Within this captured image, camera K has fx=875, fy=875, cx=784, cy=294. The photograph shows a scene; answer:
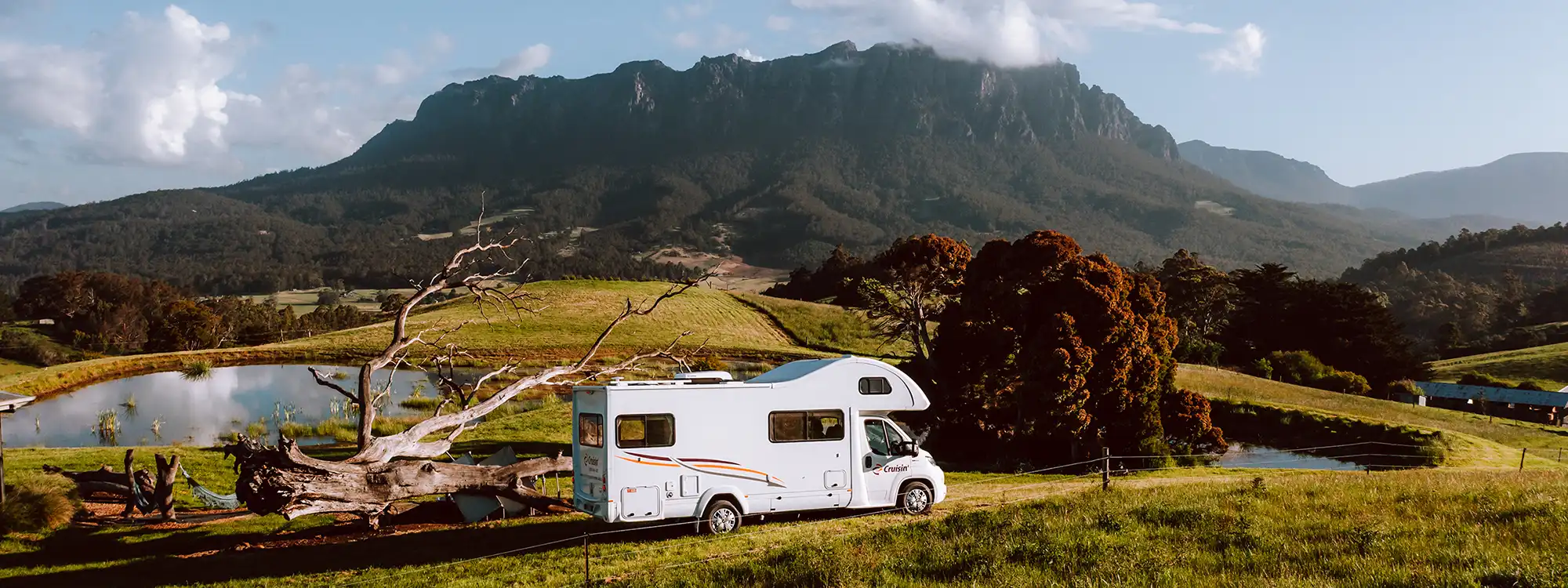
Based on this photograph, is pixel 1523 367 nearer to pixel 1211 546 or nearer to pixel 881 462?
pixel 881 462

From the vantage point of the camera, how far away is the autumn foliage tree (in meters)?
27.9

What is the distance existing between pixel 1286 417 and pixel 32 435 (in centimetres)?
4845

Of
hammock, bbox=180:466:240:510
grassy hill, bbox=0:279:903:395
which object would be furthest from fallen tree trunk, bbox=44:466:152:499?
grassy hill, bbox=0:279:903:395

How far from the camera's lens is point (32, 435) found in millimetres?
32438

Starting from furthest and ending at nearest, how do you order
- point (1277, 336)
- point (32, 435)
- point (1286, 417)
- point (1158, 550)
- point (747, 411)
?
point (1277, 336) → point (1286, 417) → point (32, 435) → point (747, 411) → point (1158, 550)

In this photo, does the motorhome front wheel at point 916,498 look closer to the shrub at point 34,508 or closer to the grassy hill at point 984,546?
the grassy hill at point 984,546

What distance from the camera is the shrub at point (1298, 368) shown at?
53.2 metres

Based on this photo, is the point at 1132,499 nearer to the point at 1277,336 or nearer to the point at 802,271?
the point at 1277,336

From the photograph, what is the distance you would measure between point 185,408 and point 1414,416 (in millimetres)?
53162

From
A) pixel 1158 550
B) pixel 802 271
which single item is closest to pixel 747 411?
pixel 1158 550

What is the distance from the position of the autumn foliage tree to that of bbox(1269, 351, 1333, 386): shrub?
88.0 ft

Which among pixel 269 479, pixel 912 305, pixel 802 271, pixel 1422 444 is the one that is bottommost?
pixel 1422 444

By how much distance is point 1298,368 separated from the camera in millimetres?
54281

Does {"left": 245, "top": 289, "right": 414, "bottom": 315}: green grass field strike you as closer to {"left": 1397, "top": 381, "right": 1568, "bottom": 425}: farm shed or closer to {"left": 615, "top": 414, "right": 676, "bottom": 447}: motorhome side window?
{"left": 615, "top": 414, "right": 676, "bottom": 447}: motorhome side window
